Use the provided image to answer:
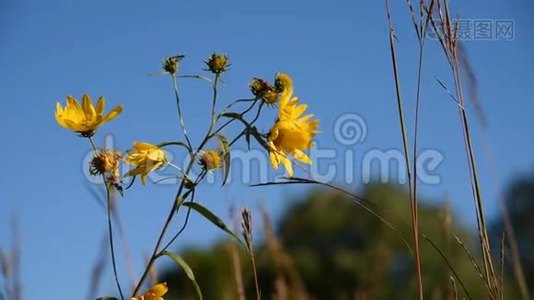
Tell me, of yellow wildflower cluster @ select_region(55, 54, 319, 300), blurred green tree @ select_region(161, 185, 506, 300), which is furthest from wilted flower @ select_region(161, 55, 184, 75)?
blurred green tree @ select_region(161, 185, 506, 300)

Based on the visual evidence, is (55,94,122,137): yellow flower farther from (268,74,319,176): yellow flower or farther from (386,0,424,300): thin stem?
(386,0,424,300): thin stem

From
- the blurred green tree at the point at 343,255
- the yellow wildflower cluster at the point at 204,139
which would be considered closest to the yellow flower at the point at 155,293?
the yellow wildflower cluster at the point at 204,139

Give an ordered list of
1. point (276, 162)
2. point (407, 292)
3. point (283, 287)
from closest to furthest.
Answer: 1. point (276, 162)
2. point (283, 287)
3. point (407, 292)

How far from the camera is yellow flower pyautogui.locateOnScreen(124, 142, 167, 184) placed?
1506mm

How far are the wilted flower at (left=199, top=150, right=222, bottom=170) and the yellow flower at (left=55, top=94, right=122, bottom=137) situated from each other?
0.68 feet

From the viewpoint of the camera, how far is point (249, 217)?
1479 mm

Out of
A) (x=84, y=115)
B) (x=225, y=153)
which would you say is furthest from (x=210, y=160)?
(x=84, y=115)

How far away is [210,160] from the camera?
4.82 feet

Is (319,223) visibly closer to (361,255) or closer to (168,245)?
(361,255)

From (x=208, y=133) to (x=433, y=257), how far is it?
17.2 metres

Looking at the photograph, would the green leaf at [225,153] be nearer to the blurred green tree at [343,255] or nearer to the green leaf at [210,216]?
the green leaf at [210,216]

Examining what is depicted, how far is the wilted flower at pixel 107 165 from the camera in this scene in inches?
58.6

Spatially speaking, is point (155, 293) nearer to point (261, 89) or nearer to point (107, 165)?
point (107, 165)

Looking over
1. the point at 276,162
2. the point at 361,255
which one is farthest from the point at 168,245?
the point at 361,255
